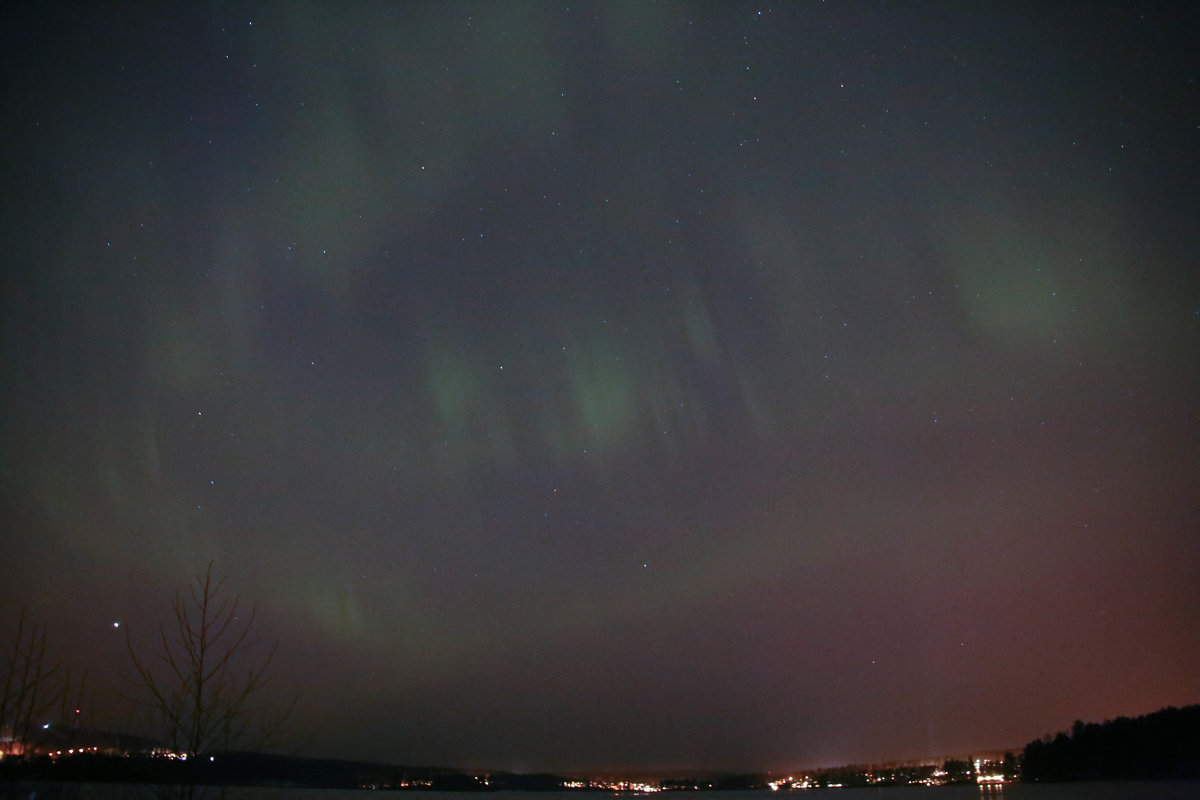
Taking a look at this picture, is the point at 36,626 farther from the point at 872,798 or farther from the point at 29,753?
the point at 872,798

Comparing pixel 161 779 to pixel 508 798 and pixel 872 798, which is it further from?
pixel 508 798

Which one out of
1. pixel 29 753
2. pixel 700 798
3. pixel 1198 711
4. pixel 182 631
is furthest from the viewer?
pixel 700 798

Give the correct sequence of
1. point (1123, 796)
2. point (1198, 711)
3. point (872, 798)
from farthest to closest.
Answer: point (872, 798) < point (1198, 711) < point (1123, 796)

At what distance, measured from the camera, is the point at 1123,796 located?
65.2 metres

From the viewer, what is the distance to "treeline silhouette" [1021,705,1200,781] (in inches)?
3546

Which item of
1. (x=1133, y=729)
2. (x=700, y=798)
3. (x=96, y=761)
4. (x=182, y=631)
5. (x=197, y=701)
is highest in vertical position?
(x=182, y=631)

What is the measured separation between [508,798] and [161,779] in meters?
187

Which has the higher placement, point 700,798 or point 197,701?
point 197,701

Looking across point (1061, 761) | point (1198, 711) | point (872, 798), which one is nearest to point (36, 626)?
point (1198, 711)

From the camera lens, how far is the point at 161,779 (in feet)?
32.1

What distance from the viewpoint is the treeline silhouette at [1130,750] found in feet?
295

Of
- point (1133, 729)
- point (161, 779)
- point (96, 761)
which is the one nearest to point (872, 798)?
point (1133, 729)

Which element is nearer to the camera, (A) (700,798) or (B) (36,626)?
(B) (36,626)

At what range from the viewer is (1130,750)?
3770 inches
